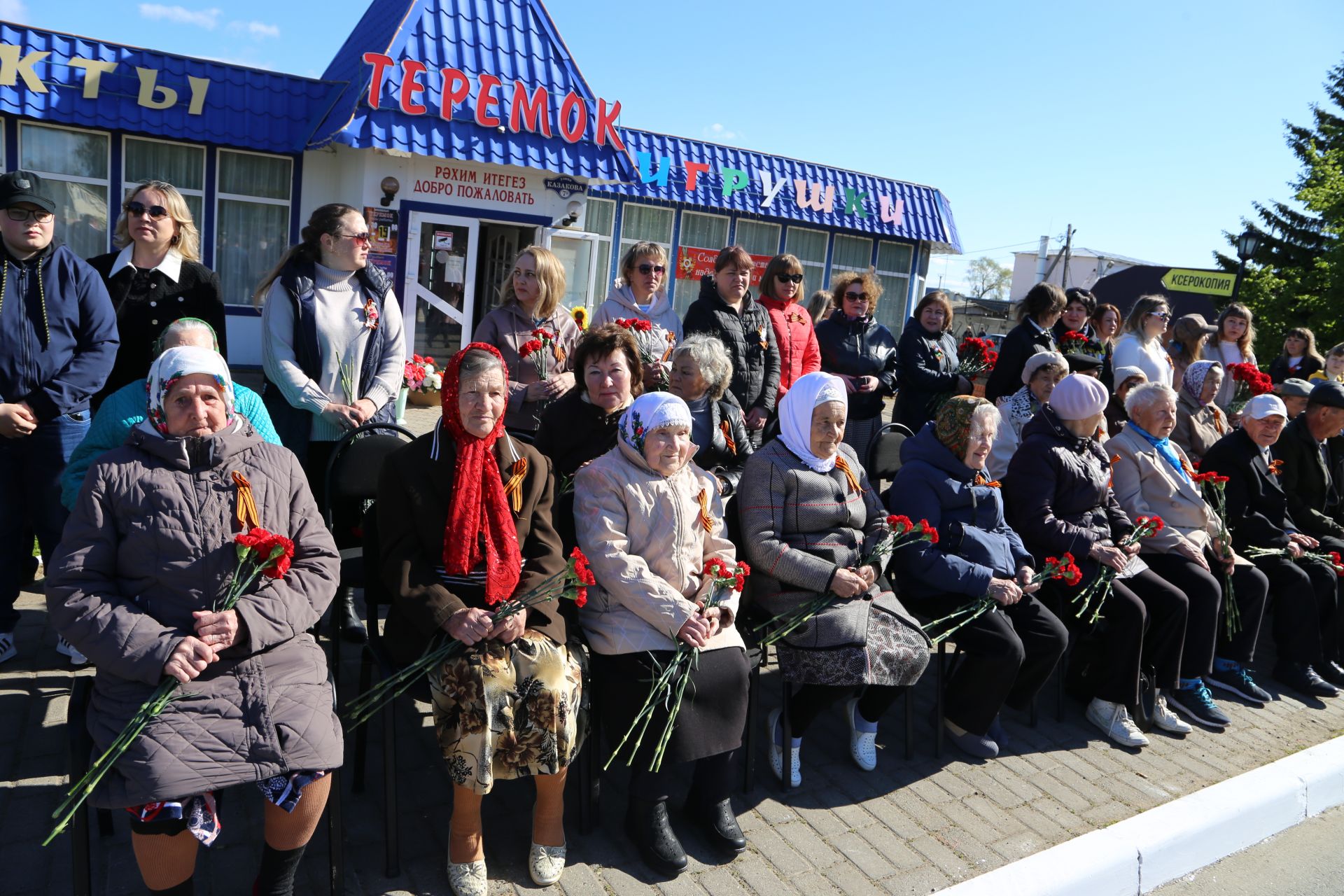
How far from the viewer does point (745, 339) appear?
5539 millimetres

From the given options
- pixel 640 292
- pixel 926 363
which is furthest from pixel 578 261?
pixel 640 292

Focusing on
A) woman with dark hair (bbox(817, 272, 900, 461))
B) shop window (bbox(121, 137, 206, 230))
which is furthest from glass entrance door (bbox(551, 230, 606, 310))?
woman with dark hair (bbox(817, 272, 900, 461))

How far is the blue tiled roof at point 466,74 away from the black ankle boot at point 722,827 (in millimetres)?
9064

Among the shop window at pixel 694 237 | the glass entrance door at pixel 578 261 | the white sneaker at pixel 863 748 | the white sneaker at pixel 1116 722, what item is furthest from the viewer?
the shop window at pixel 694 237

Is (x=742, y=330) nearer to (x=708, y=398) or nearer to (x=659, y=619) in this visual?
(x=708, y=398)

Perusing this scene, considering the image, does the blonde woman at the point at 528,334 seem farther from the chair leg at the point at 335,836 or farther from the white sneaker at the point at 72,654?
the chair leg at the point at 335,836

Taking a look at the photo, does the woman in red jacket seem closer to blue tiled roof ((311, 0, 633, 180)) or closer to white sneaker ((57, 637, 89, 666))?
white sneaker ((57, 637, 89, 666))

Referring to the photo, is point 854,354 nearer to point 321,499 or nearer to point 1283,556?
point 1283,556

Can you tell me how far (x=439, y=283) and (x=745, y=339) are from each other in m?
7.50

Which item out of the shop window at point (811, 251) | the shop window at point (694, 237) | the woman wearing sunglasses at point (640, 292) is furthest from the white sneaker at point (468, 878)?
the shop window at point (811, 251)

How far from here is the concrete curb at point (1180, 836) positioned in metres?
3.17

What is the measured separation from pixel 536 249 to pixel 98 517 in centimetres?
279

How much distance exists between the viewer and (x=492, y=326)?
4.71 meters

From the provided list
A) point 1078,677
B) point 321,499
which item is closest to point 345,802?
point 321,499
